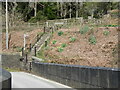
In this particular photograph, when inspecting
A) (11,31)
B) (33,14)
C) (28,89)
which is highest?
(33,14)

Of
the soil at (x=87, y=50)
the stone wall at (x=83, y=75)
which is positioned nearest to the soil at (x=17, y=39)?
the soil at (x=87, y=50)

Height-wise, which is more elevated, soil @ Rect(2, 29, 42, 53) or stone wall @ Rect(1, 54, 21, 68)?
soil @ Rect(2, 29, 42, 53)

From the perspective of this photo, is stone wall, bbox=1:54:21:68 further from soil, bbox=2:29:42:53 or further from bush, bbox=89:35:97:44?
bush, bbox=89:35:97:44

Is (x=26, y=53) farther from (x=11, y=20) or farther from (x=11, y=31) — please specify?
(x=11, y=20)

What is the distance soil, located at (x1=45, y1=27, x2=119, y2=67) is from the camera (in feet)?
89.4

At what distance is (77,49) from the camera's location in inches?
1261

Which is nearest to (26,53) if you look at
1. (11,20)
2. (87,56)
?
(87,56)

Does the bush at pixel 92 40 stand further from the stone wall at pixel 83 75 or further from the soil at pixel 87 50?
the stone wall at pixel 83 75

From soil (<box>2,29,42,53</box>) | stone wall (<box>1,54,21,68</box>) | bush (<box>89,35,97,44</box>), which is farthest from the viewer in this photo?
soil (<box>2,29,42,53</box>)

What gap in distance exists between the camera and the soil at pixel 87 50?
2725cm

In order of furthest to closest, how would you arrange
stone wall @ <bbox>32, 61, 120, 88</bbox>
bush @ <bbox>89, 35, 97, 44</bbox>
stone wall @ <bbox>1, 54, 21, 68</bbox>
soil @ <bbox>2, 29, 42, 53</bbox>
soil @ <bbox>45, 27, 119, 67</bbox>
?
1. soil @ <bbox>2, 29, 42, 53</bbox>
2. stone wall @ <bbox>1, 54, 21, 68</bbox>
3. bush @ <bbox>89, 35, 97, 44</bbox>
4. soil @ <bbox>45, 27, 119, 67</bbox>
5. stone wall @ <bbox>32, 61, 120, 88</bbox>

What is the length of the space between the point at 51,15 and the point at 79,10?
9.82 metres

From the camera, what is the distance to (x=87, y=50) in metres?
30.8

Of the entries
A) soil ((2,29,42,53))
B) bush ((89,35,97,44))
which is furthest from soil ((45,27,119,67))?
soil ((2,29,42,53))
